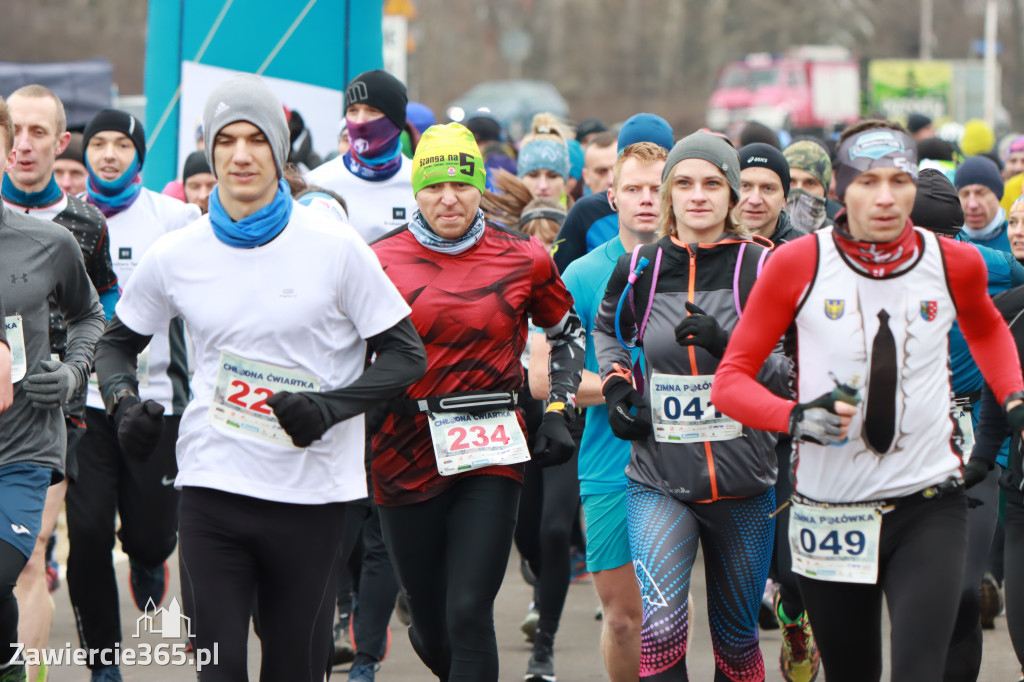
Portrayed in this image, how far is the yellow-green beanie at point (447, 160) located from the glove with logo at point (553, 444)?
91cm

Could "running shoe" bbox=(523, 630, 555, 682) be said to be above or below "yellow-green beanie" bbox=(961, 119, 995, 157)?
below

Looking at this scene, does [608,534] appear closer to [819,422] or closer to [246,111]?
[819,422]

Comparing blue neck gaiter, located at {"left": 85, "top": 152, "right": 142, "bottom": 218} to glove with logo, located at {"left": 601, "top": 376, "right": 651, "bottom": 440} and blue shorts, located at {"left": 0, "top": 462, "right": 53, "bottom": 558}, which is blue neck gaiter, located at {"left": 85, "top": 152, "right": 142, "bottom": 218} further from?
glove with logo, located at {"left": 601, "top": 376, "right": 651, "bottom": 440}

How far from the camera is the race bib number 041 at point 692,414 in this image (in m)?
5.30

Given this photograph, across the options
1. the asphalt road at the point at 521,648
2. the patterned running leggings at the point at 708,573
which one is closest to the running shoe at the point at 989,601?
the asphalt road at the point at 521,648

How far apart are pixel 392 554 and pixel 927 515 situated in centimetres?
194

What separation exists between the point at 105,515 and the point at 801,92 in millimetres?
44852

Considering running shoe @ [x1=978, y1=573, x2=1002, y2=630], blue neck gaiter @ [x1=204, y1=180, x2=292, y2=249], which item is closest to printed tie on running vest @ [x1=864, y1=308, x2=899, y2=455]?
blue neck gaiter @ [x1=204, y1=180, x2=292, y2=249]

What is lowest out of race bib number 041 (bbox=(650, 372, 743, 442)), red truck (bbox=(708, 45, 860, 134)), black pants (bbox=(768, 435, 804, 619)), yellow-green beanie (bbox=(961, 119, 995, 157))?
black pants (bbox=(768, 435, 804, 619))

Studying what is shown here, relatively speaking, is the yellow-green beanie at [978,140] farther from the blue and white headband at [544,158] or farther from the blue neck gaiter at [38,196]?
the blue neck gaiter at [38,196]

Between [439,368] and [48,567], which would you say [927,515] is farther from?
[48,567]

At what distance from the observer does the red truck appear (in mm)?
49000

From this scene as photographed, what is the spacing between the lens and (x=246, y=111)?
14.9ft

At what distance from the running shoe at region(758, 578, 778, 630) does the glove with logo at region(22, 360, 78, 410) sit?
3.81 metres
